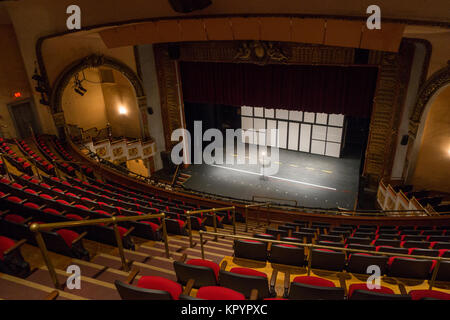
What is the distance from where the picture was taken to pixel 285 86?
995 centimetres

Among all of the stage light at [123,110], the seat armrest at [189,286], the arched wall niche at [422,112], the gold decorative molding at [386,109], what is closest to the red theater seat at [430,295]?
the seat armrest at [189,286]

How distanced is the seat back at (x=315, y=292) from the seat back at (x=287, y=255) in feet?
3.25

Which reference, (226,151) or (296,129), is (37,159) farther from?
(296,129)

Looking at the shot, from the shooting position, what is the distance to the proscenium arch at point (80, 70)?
30.4 feet

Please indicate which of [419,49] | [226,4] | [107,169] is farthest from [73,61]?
[419,49]

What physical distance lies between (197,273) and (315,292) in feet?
3.34

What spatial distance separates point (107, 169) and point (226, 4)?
5.02 m

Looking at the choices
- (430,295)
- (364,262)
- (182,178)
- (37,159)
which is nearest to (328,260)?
(364,262)

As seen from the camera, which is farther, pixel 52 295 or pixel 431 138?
pixel 431 138

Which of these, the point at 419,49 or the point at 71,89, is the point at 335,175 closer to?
the point at 419,49

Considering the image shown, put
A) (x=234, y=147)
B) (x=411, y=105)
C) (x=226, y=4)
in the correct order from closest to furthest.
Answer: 1. (x=226, y=4)
2. (x=411, y=105)
3. (x=234, y=147)

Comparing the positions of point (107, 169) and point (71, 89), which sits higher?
point (71, 89)

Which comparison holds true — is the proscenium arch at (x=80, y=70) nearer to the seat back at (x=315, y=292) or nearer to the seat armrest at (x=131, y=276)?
the seat armrest at (x=131, y=276)

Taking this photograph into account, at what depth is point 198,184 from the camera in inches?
457
